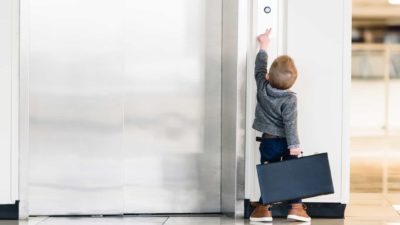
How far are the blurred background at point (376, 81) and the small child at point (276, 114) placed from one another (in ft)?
17.0

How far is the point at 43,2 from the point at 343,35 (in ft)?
7.01

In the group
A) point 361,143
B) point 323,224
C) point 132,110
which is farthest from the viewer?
point 361,143

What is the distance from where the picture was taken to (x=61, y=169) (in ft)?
19.6

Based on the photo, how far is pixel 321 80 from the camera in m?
5.81

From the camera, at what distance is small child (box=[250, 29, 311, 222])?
5.52 metres

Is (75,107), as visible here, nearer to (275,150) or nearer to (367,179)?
(275,150)

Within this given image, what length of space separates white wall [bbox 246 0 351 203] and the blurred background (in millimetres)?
4965

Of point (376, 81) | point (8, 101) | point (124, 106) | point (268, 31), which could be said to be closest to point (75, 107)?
→ point (124, 106)

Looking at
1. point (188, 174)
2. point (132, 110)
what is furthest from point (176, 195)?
point (132, 110)

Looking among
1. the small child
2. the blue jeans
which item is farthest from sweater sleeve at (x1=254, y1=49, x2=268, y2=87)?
the blue jeans

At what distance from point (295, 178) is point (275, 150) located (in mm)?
257

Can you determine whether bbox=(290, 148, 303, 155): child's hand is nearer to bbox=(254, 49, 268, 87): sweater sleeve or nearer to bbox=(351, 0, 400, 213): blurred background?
bbox=(254, 49, 268, 87): sweater sleeve

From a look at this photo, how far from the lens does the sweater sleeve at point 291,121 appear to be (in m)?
5.50

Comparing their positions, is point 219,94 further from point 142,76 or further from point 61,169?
point 61,169
